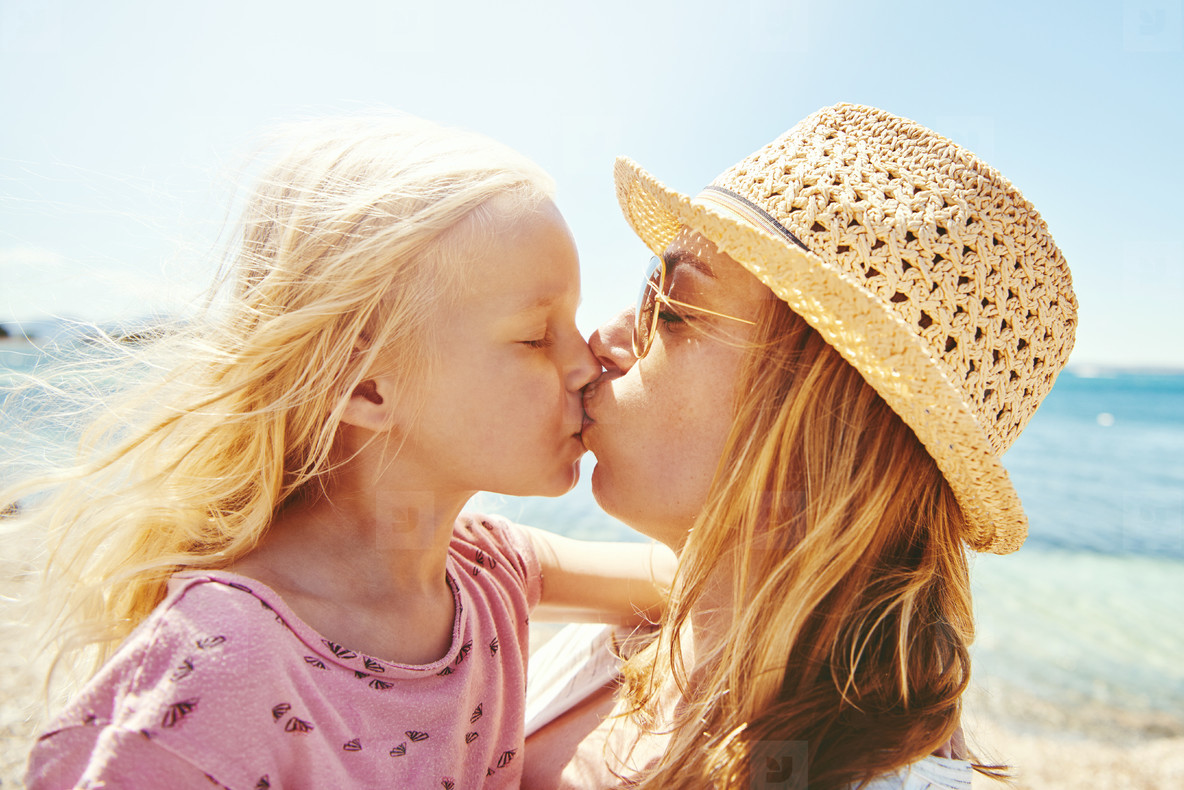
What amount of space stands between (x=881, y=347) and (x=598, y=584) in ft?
4.81

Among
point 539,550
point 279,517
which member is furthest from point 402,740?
point 539,550

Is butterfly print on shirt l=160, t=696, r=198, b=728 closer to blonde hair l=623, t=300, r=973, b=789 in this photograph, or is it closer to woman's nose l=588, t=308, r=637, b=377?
blonde hair l=623, t=300, r=973, b=789

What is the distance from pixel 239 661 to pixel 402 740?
1.50 feet

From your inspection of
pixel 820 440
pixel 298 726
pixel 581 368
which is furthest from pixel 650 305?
pixel 298 726

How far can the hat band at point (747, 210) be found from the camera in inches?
56.7

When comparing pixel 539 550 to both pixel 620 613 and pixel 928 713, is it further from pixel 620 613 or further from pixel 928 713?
pixel 928 713

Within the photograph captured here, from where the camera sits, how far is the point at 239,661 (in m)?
1.15

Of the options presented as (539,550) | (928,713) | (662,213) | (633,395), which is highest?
(662,213)

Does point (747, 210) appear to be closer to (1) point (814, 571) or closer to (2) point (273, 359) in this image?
(1) point (814, 571)

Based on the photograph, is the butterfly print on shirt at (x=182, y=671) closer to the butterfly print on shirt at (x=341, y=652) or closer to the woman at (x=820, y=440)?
the butterfly print on shirt at (x=341, y=652)

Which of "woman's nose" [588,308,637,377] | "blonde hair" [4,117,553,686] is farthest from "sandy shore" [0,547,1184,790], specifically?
"woman's nose" [588,308,637,377]

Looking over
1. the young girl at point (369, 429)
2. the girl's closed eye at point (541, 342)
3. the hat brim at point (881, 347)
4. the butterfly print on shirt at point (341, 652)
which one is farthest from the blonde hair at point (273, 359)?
the hat brim at point (881, 347)

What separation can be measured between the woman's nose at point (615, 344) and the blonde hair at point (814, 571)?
1.26ft

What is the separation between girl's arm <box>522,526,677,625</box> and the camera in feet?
7.71
